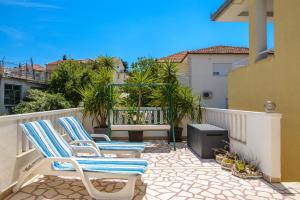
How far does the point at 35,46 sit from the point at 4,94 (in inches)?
845

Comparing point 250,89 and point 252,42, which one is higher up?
point 252,42

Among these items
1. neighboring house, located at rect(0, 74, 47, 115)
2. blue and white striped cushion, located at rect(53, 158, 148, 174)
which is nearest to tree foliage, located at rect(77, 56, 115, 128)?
blue and white striped cushion, located at rect(53, 158, 148, 174)

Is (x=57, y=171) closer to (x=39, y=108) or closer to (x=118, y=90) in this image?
(x=118, y=90)

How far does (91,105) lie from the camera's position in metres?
9.43

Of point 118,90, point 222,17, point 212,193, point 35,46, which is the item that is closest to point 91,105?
point 118,90

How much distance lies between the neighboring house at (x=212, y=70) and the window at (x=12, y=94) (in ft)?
52.6

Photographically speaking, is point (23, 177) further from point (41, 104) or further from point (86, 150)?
point (41, 104)

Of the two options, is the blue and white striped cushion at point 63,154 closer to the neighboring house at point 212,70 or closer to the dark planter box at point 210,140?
the dark planter box at point 210,140

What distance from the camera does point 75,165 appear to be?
410cm

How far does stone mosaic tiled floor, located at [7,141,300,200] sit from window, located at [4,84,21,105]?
2367 cm

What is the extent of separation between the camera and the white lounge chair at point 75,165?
4.02 metres

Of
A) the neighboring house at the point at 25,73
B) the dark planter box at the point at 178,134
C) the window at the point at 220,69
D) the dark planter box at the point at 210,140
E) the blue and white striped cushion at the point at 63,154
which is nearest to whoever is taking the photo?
the blue and white striped cushion at the point at 63,154

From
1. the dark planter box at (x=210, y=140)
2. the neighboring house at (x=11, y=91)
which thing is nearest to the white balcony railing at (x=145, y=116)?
the dark planter box at (x=210, y=140)

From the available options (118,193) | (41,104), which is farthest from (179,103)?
(41,104)
